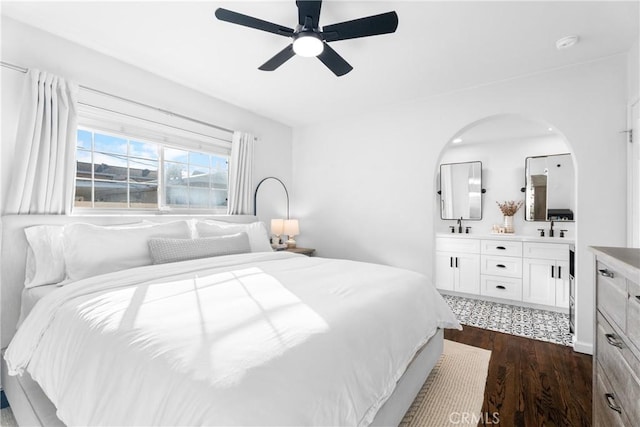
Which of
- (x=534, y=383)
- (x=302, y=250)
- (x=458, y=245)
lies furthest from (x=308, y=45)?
(x=458, y=245)

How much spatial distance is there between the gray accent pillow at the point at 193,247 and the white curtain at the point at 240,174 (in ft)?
2.91

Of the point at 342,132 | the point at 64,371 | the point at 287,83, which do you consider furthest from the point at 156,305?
the point at 342,132

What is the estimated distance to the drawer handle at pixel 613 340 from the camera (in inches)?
40.8

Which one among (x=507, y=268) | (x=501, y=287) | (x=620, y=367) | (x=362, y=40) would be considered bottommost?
(x=501, y=287)

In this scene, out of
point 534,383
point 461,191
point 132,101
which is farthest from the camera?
point 461,191

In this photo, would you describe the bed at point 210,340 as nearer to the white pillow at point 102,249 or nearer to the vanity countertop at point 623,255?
the white pillow at point 102,249

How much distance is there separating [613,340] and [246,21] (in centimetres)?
232

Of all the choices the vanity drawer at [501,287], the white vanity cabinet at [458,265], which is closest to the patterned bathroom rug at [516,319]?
the vanity drawer at [501,287]

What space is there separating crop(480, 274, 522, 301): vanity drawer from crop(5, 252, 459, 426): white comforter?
102 inches

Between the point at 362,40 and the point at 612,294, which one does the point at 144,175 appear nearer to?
the point at 362,40

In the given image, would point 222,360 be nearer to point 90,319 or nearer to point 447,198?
point 90,319

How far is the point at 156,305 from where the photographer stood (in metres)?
1.35

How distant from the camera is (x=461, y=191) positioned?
4754 mm

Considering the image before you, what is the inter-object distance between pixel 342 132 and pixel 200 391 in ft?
12.1
